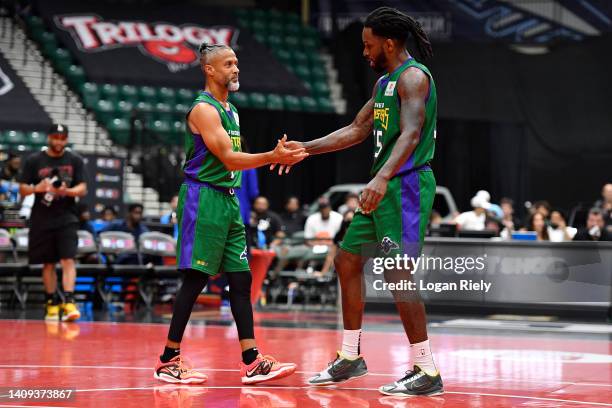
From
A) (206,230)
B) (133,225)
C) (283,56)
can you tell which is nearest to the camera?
(206,230)

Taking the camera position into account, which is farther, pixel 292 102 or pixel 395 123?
pixel 292 102

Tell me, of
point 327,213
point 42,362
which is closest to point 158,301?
point 327,213

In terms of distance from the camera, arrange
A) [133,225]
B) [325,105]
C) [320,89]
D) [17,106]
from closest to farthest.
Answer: [133,225] < [17,106] < [325,105] < [320,89]

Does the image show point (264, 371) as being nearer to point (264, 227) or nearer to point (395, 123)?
point (395, 123)

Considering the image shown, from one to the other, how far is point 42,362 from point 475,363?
10.1ft

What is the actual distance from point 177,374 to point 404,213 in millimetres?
1639

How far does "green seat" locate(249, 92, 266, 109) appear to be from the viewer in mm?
24000

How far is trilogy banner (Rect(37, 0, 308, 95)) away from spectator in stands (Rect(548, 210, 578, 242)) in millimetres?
10835

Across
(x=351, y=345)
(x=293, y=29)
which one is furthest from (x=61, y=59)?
(x=351, y=345)

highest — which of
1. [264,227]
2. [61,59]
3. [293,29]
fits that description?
[293,29]

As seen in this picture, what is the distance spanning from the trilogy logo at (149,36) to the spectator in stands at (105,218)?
26.5ft

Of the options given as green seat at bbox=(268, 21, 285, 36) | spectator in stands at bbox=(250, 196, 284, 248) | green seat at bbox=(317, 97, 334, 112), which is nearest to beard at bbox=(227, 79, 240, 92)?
spectator in stands at bbox=(250, 196, 284, 248)

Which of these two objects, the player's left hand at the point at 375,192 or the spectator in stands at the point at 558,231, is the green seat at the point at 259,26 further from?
the player's left hand at the point at 375,192

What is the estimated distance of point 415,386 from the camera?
601 cm
